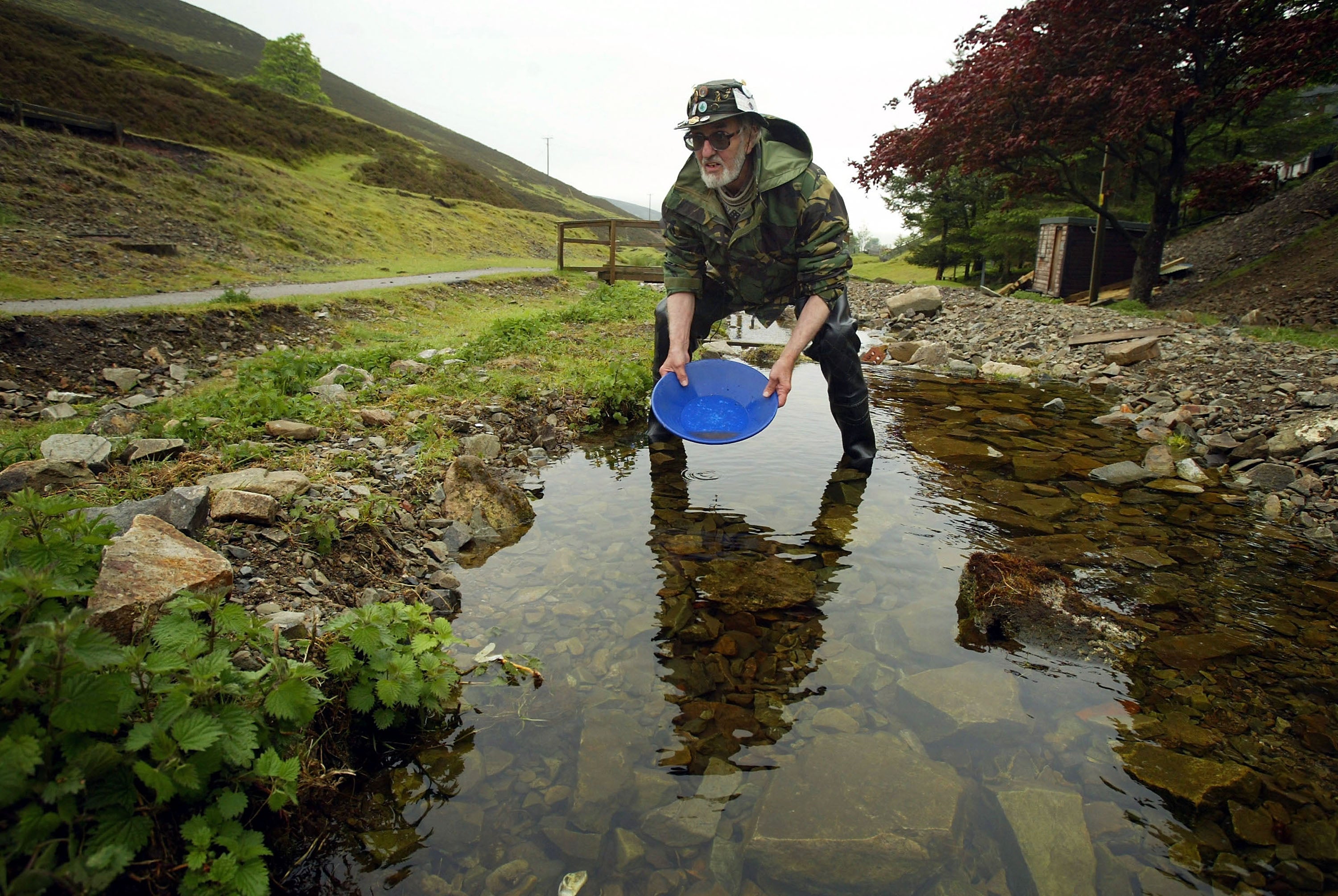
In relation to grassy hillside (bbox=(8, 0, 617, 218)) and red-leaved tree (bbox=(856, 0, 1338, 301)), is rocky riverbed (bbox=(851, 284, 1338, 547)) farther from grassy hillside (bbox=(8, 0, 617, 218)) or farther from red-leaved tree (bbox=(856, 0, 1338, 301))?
grassy hillside (bbox=(8, 0, 617, 218))

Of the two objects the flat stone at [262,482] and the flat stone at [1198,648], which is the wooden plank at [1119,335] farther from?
the flat stone at [262,482]

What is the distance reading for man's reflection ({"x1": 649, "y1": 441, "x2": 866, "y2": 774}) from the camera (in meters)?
2.19

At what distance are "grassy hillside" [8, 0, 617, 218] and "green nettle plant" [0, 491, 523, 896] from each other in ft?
148

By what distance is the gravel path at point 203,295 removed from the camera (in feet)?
22.1

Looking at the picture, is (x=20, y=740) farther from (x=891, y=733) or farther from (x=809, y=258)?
(x=809, y=258)

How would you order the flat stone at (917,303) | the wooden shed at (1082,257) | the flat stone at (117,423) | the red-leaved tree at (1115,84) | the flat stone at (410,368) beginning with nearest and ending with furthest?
the flat stone at (117,423), the flat stone at (410,368), the red-leaved tree at (1115,84), the flat stone at (917,303), the wooden shed at (1082,257)

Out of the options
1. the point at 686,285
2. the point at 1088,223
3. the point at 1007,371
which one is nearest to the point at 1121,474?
the point at 686,285

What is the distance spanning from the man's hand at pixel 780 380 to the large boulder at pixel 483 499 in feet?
5.03

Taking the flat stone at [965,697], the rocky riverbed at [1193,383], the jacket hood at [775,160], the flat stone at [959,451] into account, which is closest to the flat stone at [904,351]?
the rocky riverbed at [1193,383]

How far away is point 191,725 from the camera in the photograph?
139 cm

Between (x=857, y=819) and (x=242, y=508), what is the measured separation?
2495 mm

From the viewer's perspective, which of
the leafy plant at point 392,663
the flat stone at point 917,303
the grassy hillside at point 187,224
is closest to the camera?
the leafy plant at point 392,663

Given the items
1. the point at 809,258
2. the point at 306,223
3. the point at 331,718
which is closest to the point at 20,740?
the point at 331,718

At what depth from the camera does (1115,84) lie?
39.9 feet
